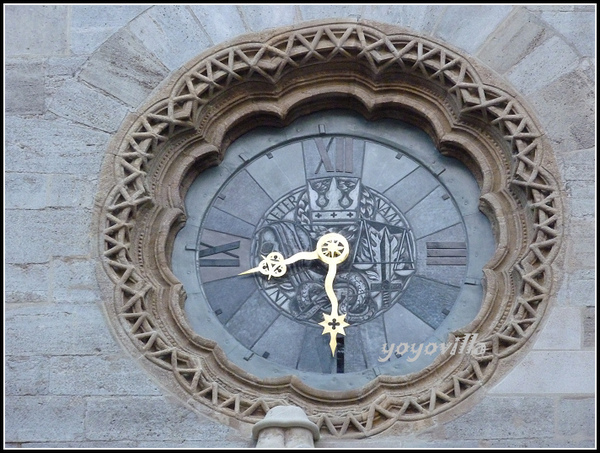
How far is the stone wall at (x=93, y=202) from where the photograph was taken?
588 inches

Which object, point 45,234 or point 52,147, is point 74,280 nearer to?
point 45,234

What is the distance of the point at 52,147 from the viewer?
16.3 metres

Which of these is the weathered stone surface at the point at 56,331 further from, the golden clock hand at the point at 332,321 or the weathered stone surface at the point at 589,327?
the weathered stone surface at the point at 589,327

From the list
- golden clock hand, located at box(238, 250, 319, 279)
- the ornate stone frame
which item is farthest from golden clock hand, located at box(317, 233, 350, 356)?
the ornate stone frame

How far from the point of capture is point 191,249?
1647cm

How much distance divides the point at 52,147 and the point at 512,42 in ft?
15.2

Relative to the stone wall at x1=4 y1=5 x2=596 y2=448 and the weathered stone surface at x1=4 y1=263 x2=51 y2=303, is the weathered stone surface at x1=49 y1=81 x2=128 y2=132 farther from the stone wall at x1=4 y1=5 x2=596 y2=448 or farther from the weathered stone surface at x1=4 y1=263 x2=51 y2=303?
the weathered stone surface at x1=4 y1=263 x2=51 y2=303

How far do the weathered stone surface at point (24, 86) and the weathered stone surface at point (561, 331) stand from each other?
5313 mm

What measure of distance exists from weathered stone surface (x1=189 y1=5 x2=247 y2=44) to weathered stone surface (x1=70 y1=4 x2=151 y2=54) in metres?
0.57

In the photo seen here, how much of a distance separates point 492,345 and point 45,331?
13.4ft

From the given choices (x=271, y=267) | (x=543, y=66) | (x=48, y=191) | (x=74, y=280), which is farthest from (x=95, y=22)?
(x=543, y=66)

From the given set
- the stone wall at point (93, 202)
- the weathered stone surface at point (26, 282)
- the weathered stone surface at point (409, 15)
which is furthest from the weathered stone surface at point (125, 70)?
the weathered stone surface at point (409, 15)

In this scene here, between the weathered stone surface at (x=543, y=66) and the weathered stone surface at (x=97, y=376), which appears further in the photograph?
the weathered stone surface at (x=543, y=66)

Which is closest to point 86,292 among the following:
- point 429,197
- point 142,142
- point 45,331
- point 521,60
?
point 45,331
